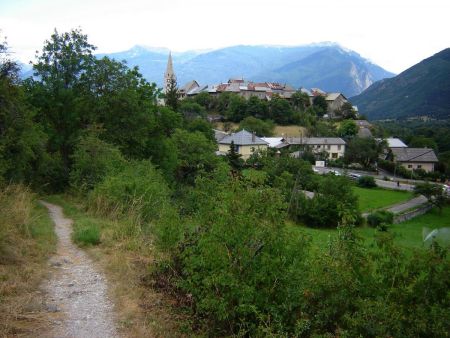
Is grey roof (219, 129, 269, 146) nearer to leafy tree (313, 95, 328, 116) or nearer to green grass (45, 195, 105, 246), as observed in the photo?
leafy tree (313, 95, 328, 116)

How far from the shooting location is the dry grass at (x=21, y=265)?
4883mm

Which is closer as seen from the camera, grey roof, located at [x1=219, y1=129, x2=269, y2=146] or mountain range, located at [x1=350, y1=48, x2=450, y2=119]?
grey roof, located at [x1=219, y1=129, x2=269, y2=146]

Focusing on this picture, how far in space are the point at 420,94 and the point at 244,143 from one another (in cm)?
13598

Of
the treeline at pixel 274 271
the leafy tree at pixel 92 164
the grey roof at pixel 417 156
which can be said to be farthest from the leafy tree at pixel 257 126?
the treeline at pixel 274 271

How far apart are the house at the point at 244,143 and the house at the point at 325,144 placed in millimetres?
7158

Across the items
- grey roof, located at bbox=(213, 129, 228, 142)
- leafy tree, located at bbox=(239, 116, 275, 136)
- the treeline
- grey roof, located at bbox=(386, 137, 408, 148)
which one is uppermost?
the treeline

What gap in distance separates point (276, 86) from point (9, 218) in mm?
106351

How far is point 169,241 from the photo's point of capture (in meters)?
6.13

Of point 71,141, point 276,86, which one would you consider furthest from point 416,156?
point 71,141

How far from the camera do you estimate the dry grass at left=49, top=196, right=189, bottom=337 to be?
509 cm

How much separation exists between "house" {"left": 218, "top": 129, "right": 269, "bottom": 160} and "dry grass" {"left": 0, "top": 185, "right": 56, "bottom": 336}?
52.1m

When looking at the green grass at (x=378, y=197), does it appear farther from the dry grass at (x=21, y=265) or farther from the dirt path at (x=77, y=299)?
the dirt path at (x=77, y=299)

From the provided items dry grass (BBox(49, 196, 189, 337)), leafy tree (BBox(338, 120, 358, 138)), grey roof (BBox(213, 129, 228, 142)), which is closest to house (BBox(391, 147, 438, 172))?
leafy tree (BBox(338, 120, 358, 138))

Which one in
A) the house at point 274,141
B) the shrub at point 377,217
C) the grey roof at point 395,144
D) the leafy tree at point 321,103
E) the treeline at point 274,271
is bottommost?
the shrub at point 377,217
